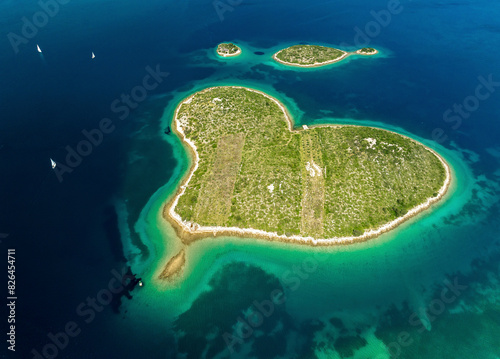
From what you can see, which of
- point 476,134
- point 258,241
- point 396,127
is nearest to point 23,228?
point 258,241

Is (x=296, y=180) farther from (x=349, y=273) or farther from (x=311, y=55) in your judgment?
(x=311, y=55)

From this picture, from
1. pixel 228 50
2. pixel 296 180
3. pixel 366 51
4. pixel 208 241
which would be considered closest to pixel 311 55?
pixel 366 51

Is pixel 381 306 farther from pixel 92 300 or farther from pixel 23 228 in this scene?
pixel 23 228

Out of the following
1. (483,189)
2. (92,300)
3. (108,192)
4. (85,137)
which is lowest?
(483,189)

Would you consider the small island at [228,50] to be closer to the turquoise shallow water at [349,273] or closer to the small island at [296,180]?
the small island at [296,180]

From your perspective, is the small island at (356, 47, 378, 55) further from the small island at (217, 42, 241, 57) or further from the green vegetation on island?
the green vegetation on island

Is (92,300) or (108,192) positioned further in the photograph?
(108,192)

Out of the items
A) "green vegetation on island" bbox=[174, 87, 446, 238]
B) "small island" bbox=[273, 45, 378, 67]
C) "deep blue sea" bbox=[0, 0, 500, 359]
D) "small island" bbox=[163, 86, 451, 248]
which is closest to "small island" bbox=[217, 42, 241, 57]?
"deep blue sea" bbox=[0, 0, 500, 359]
